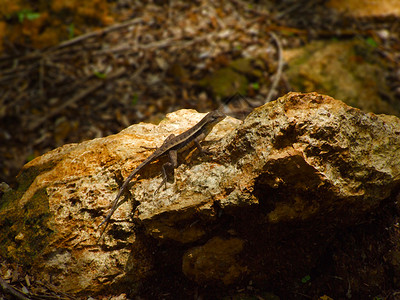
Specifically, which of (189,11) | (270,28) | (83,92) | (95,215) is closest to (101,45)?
(83,92)

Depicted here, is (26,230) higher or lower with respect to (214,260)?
higher

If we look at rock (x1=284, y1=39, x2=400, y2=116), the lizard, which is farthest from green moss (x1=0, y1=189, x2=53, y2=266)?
rock (x1=284, y1=39, x2=400, y2=116)

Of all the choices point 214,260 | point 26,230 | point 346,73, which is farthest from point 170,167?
point 346,73

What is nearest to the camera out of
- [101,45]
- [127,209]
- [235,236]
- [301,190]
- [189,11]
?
[301,190]

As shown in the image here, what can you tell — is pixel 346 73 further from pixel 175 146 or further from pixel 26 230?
pixel 26 230

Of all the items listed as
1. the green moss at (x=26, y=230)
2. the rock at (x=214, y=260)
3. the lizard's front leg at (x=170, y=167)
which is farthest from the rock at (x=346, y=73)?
the green moss at (x=26, y=230)

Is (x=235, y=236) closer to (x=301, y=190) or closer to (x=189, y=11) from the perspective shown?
(x=301, y=190)

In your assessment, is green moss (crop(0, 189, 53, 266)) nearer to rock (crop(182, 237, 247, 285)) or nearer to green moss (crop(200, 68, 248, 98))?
rock (crop(182, 237, 247, 285))
